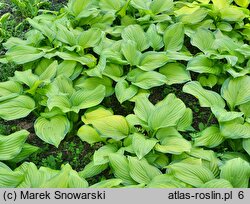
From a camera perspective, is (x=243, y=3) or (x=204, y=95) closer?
(x=204, y=95)

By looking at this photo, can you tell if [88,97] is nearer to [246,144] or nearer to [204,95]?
[204,95]

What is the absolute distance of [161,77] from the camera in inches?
139

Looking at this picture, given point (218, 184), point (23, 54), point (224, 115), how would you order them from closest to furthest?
point (218, 184) < point (224, 115) < point (23, 54)

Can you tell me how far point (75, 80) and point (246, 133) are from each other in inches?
59.1

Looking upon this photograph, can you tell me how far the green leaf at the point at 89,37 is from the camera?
12.7ft

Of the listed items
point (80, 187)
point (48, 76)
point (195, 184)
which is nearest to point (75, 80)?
point (48, 76)

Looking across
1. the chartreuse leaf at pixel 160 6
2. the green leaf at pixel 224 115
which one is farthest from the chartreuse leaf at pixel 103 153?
the chartreuse leaf at pixel 160 6

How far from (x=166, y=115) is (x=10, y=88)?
1.31 m

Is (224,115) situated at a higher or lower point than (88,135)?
higher

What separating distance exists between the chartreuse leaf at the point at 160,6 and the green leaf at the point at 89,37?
0.72 meters

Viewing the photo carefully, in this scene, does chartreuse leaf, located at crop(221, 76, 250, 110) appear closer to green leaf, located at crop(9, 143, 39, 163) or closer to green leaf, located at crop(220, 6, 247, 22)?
green leaf, located at crop(220, 6, 247, 22)

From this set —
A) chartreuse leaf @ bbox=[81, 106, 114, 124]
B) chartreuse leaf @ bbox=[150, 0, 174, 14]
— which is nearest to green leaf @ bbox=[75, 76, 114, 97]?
chartreuse leaf @ bbox=[81, 106, 114, 124]

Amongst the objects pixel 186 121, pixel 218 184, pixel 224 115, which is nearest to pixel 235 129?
pixel 224 115

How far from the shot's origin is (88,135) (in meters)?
3.22
